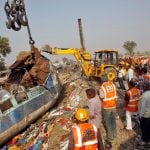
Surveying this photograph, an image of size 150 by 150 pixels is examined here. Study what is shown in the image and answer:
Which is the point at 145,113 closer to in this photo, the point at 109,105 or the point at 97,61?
the point at 109,105

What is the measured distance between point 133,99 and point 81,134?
489cm

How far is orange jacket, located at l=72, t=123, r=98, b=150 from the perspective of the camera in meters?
4.39

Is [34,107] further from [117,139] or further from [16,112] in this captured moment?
[117,139]

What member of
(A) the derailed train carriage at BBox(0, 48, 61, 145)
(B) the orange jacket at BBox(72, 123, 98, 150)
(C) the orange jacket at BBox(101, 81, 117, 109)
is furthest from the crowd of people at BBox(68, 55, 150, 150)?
(A) the derailed train carriage at BBox(0, 48, 61, 145)

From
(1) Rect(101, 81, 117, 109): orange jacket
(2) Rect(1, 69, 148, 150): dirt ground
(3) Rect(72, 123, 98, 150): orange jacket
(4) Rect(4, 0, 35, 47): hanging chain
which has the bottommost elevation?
(2) Rect(1, 69, 148, 150): dirt ground

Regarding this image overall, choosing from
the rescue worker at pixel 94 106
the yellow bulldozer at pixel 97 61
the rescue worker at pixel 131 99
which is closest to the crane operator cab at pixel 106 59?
the yellow bulldozer at pixel 97 61

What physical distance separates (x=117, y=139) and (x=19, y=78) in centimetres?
744

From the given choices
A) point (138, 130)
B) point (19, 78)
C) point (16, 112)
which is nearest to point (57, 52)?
point (19, 78)

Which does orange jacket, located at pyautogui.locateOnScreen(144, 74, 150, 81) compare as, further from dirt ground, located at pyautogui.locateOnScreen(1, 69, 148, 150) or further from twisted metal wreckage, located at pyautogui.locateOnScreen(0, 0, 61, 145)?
twisted metal wreckage, located at pyautogui.locateOnScreen(0, 0, 61, 145)

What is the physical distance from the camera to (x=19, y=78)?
15336 mm

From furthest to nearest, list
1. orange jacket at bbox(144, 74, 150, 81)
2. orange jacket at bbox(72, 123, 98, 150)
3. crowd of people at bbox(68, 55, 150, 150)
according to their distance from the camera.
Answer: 1. orange jacket at bbox(144, 74, 150, 81)
2. crowd of people at bbox(68, 55, 150, 150)
3. orange jacket at bbox(72, 123, 98, 150)

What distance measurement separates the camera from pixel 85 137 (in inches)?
175

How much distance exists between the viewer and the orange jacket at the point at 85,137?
4391 millimetres

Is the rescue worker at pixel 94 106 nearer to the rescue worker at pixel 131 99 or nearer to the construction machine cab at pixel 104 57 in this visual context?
the rescue worker at pixel 131 99
